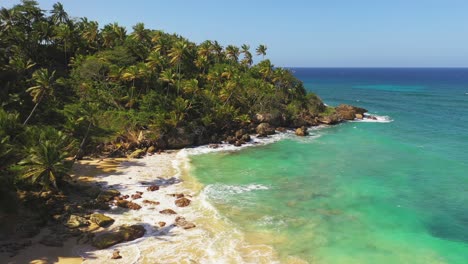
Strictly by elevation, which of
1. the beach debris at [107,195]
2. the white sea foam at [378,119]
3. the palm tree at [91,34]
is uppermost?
the palm tree at [91,34]

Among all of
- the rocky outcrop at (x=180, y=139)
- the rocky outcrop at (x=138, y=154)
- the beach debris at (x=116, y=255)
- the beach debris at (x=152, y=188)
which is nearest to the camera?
the beach debris at (x=116, y=255)

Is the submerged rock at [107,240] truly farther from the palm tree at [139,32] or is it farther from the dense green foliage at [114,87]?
the palm tree at [139,32]


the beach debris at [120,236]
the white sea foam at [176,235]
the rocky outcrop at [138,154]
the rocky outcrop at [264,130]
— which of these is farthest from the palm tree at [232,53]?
the beach debris at [120,236]

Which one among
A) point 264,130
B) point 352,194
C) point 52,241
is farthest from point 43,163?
point 264,130

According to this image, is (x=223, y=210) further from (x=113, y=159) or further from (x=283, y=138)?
(x=283, y=138)

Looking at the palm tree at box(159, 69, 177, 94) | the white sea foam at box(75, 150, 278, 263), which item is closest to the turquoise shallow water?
the white sea foam at box(75, 150, 278, 263)

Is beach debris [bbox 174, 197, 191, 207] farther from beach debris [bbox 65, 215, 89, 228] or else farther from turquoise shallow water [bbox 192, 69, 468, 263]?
beach debris [bbox 65, 215, 89, 228]
